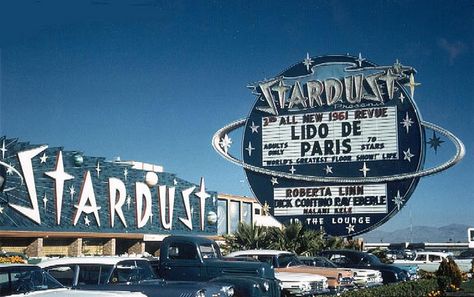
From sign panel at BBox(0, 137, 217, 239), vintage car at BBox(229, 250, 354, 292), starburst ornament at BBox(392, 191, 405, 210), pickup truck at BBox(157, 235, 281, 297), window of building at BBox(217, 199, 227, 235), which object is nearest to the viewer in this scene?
pickup truck at BBox(157, 235, 281, 297)

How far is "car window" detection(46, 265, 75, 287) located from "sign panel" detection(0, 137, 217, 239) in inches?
970

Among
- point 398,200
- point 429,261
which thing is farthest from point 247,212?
point 429,261

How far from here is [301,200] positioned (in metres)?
36.3

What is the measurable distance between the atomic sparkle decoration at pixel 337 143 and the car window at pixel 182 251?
21727 mm

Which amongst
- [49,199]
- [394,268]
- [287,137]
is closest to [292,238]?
[394,268]

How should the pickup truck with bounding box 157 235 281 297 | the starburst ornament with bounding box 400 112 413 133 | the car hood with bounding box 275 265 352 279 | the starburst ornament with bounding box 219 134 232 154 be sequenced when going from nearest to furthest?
1. the pickup truck with bounding box 157 235 281 297
2. the car hood with bounding box 275 265 352 279
3. the starburst ornament with bounding box 400 112 413 133
4. the starburst ornament with bounding box 219 134 232 154

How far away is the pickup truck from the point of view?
13820 millimetres

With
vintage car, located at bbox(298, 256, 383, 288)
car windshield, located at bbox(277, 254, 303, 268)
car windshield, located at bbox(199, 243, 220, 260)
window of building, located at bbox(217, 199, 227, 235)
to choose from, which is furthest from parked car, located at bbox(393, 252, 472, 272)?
window of building, located at bbox(217, 199, 227, 235)

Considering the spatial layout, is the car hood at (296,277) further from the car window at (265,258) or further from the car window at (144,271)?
the car window at (144,271)

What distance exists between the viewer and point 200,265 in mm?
14008

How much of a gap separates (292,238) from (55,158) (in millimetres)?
16529

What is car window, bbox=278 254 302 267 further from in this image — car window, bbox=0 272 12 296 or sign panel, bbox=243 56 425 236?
sign panel, bbox=243 56 425 236

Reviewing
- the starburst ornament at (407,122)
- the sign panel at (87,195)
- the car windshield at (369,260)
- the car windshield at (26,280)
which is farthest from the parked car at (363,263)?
the sign panel at (87,195)

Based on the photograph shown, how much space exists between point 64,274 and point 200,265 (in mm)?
3926
